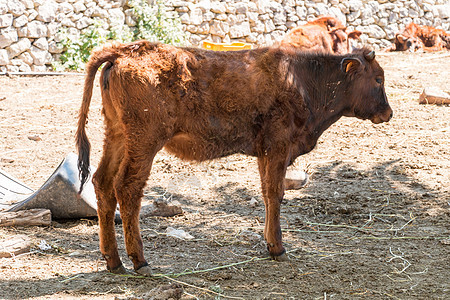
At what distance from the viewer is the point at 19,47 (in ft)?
40.6

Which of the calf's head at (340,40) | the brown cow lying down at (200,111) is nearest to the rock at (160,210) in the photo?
the brown cow lying down at (200,111)

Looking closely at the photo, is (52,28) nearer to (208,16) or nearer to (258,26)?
(208,16)

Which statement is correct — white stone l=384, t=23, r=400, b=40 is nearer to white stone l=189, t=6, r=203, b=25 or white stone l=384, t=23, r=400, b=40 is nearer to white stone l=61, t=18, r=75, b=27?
white stone l=189, t=6, r=203, b=25

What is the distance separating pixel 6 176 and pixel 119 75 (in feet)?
9.02

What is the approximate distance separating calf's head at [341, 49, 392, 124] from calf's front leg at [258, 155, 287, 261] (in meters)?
1.08

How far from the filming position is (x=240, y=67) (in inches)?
179

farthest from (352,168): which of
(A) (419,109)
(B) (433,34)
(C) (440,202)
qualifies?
(B) (433,34)

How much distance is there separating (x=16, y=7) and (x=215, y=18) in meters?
5.52

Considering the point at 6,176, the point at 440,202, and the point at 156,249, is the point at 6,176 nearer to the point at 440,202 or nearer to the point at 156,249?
the point at 156,249

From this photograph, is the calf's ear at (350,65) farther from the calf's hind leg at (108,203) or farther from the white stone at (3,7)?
the white stone at (3,7)

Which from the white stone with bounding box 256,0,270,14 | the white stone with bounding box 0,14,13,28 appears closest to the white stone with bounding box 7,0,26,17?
the white stone with bounding box 0,14,13,28

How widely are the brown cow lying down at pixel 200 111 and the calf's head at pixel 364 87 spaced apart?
0.01 meters

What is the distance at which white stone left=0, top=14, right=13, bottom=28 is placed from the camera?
39.4 feet

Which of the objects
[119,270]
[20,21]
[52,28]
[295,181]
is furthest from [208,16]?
[119,270]
